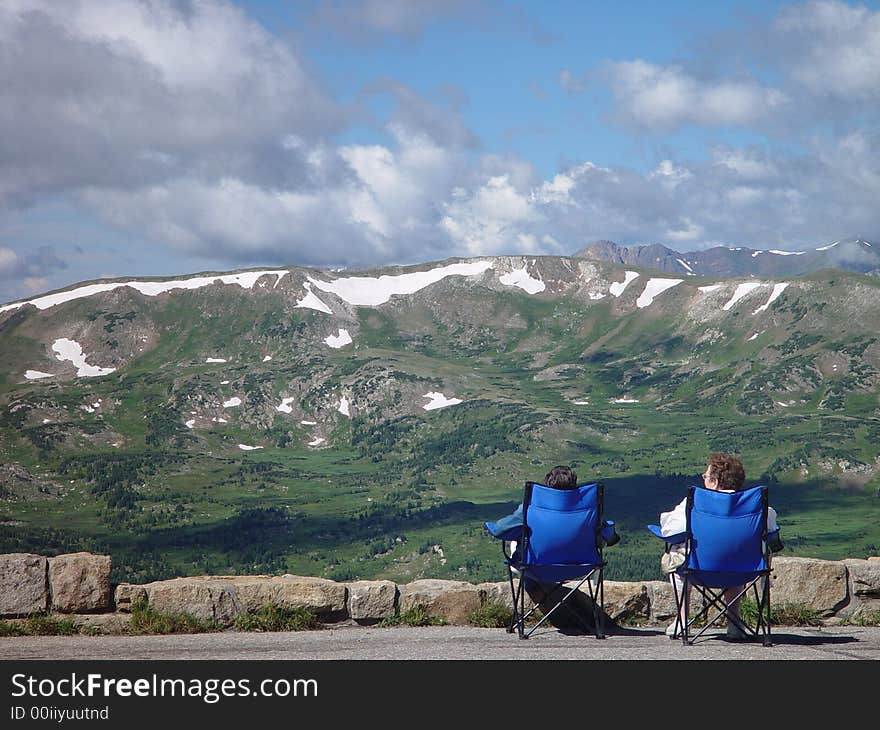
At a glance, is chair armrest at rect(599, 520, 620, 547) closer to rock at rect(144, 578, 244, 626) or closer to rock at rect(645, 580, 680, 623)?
rock at rect(645, 580, 680, 623)

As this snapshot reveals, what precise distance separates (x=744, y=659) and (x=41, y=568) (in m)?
10.9

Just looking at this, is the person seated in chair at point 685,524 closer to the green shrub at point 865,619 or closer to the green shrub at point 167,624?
the green shrub at point 865,619

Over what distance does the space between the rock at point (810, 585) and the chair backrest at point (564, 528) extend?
13.3 ft

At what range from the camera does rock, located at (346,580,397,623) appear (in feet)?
55.9

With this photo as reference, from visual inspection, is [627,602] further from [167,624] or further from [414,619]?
[167,624]

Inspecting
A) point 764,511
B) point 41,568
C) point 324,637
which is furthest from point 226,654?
point 764,511

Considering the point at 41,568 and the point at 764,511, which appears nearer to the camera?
the point at 764,511

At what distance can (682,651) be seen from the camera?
1377 cm

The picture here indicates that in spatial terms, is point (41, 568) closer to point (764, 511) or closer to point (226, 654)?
point (226, 654)

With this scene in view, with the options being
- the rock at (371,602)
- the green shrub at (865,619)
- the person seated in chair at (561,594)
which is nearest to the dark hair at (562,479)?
the person seated in chair at (561,594)

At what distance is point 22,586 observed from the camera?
16.6 meters

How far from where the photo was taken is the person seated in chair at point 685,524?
15.2 metres

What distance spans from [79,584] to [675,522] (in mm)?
9518

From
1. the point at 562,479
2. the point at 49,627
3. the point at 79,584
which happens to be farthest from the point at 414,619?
the point at 49,627
